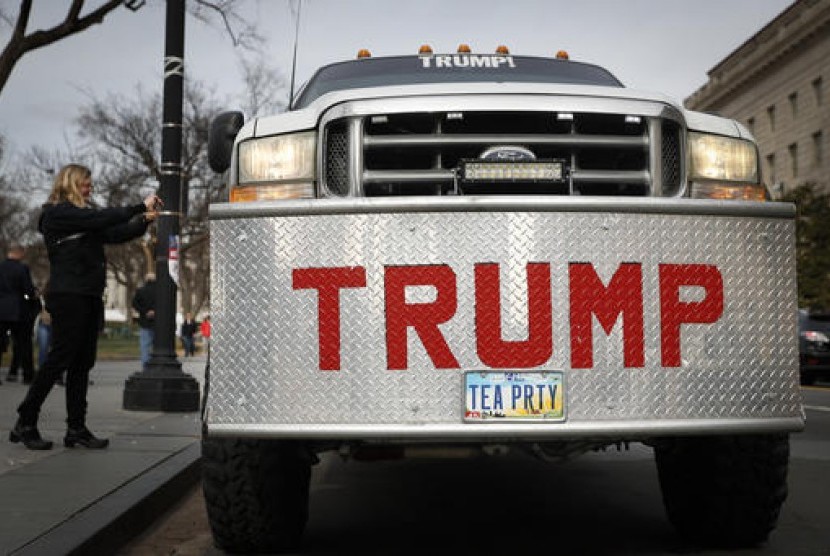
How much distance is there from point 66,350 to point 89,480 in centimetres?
141

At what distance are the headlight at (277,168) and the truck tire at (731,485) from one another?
1635mm

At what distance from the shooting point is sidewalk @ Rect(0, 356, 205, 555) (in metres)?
4.21

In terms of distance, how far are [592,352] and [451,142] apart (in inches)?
37.5

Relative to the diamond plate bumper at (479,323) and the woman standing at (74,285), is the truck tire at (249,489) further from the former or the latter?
the woman standing at (74,285)

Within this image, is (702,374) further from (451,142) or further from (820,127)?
(820,127)

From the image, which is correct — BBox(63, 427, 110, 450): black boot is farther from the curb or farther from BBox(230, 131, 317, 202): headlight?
BBox(230, 131, 317, 202): headlight

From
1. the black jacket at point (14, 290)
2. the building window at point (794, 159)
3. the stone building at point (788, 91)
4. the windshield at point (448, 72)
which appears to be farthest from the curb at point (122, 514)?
the building window at point (794, 159)

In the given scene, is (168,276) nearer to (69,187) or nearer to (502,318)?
(69,187)

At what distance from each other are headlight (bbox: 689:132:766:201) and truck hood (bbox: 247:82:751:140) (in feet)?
0.14

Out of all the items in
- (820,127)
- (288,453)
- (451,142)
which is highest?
(820,127)

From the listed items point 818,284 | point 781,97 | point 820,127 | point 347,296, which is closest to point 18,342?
point 347,296

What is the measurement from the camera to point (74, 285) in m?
6.64

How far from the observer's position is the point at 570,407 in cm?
348

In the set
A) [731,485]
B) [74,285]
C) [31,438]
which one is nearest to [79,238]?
[74,285]
